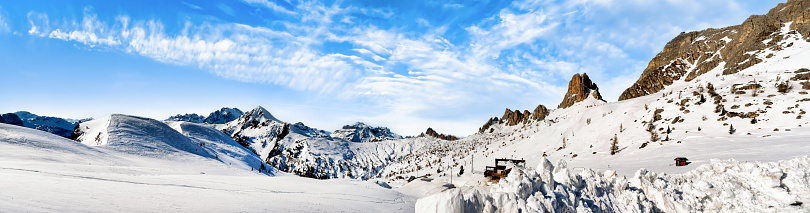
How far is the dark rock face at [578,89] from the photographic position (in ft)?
392

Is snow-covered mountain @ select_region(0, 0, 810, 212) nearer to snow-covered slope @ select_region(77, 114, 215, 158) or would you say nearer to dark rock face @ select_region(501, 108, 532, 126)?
snow-covered slope @ select_region(77, 114, 215, 158)

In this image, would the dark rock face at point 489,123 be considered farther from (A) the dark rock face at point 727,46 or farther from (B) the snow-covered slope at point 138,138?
(B) the snow-covered slope at point 138,138

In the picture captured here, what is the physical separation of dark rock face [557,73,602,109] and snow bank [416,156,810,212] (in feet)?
374

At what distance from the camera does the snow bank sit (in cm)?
1272

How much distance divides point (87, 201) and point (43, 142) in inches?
1166

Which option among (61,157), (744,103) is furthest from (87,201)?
(744,103)

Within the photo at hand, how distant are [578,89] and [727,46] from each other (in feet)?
138

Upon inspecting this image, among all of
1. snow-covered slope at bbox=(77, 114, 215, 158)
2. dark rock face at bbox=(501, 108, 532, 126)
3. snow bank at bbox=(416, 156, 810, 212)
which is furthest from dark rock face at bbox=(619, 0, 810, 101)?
snow-covered slope at bbox=(77, 114, 215, 158)

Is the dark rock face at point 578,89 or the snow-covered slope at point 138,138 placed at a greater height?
the dark rock face at point 578,89

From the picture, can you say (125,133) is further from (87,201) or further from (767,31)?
(767,31)

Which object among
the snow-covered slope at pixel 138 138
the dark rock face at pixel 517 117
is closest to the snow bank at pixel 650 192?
the snow-covered slope at pixel 138 138

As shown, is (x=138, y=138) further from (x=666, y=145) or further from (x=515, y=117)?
(x=515, y=117)

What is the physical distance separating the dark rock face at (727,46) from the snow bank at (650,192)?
260ft

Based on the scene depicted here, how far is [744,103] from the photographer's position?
38125 millimetres
